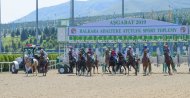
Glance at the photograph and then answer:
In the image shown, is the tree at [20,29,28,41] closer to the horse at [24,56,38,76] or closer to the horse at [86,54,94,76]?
the horse at [24,56,38,76]

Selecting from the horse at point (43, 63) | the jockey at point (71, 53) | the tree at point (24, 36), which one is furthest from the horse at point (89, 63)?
the tree at point (24, 36)

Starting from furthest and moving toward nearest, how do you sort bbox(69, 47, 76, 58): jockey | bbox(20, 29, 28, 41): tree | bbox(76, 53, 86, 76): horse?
bbox(20, 29, 28, 41): tree, bbox(69, 47, 76, 58): jockey, bbox(76, 53, 86, 76): horse

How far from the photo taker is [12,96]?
18.1 m

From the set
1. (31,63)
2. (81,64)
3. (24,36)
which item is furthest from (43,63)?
(24,36)

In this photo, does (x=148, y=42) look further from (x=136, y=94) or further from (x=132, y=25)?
(x=136, y=94)

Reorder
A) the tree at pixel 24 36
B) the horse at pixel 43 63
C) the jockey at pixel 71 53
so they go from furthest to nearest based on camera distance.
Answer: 1. the tree at pixel 24 36
2. the jockey at pixel 71 53
3. the horse at pixel 43 63

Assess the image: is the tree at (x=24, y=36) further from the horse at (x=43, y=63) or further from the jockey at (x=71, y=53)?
the horse at (x=43, y=63)

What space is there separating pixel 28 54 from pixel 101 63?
5.22 meters

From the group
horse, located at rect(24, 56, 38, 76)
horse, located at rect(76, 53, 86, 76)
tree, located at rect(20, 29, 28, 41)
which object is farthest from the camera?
tree, located at rect(20, 29, 28, 41)

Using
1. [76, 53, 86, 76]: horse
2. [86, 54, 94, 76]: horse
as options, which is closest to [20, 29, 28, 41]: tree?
[76, 53, 86, 76]: horse

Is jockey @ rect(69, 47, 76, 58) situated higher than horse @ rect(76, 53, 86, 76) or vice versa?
jockey @ rect(69, 47, 76, 58)

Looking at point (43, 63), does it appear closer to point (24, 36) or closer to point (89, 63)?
point (89, 63)

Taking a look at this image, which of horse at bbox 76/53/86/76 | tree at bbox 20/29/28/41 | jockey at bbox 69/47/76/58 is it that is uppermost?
tree at bbox 20/29/28/41

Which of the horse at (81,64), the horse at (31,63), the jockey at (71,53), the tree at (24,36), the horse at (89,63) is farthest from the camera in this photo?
the tree at (24,36)
